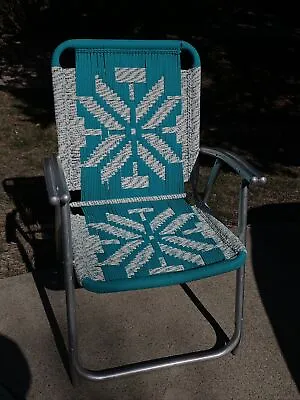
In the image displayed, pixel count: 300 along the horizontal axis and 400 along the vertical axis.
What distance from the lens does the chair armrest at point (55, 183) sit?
195 cm

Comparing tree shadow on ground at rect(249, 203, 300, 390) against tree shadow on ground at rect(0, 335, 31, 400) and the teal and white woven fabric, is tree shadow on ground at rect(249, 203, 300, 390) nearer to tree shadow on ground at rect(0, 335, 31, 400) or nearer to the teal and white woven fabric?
the teal and white woven fabric

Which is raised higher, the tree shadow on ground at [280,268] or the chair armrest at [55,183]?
the chair armrest at [55,183]

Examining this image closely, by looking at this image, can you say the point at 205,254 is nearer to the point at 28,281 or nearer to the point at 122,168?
the point at 122,168

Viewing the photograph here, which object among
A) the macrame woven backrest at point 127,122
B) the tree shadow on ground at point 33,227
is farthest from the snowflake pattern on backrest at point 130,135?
the tree shadow on ground at point 33,227

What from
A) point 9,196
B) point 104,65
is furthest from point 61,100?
point 9,196

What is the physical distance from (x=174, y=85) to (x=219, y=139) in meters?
2.47

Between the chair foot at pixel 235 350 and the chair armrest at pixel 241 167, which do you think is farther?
the chair foot at pixel 235 350

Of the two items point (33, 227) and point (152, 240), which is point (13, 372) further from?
point (33, 227)

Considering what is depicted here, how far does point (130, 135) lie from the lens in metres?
2.77

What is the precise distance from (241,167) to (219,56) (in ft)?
20.0

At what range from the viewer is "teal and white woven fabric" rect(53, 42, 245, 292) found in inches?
99.4

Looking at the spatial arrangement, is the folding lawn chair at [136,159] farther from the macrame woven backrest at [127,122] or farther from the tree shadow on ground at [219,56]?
the tree shadow on ground at [219,56]

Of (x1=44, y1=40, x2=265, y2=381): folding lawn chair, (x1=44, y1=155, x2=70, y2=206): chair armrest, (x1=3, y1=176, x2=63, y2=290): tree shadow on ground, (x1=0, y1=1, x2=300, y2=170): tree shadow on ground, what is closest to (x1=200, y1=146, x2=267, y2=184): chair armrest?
(x1=44, y1=40, x2=265, y2=381): folding lawn chair

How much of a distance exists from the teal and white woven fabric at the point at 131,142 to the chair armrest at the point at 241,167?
27 centimetres
